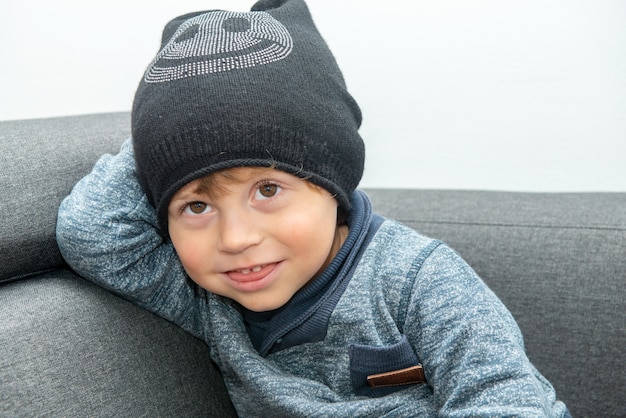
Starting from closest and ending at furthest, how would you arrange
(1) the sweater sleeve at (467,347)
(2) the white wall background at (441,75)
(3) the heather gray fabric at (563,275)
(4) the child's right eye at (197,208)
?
(1) the sweater sleeve at (467,347) < (4) the child's right eye at (197,208) < (3) the heather gray fabric at (563,275) < (2) the white wall background at (441,75)

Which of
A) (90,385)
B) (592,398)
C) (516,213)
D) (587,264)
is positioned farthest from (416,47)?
(90,385)

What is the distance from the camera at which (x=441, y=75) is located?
153 cm

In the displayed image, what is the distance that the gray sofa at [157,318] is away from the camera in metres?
0.90

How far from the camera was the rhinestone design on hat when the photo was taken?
2.95 ft

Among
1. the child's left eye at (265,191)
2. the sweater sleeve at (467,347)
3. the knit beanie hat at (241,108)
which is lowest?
the sweater sleeve at (467,347)

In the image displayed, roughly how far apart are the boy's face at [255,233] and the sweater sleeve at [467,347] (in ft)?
0.47

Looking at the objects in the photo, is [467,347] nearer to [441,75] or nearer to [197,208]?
[197,208]

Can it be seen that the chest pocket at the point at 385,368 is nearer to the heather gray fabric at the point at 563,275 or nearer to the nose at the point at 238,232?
the nose at the point at 238,232

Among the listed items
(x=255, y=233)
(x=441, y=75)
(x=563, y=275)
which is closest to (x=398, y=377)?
(x=255, y=233)

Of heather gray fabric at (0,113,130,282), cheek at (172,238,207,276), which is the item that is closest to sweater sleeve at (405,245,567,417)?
cheek at (172,238,207,276)

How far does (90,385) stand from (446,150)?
905 mm

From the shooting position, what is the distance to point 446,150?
1568 mm

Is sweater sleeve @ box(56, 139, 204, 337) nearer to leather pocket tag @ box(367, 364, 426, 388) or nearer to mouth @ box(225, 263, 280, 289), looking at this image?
mouth @ box(225, 263, 280, 289)

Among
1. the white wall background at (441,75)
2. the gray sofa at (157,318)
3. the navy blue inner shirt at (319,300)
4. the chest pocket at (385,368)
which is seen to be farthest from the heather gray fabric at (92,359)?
the white wall background at (441,75)
